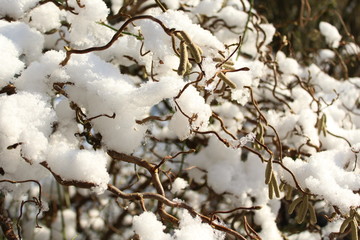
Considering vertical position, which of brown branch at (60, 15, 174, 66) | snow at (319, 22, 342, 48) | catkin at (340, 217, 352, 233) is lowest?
snow at (319, 22, 342, 48)

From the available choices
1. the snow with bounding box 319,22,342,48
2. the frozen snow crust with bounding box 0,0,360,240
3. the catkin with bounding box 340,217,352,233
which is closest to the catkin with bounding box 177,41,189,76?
the frozen snow crust with bounding box 0,0,360,240

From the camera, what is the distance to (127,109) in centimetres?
92

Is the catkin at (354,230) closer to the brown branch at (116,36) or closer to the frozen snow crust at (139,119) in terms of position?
the frozen snow crust at (139,119)

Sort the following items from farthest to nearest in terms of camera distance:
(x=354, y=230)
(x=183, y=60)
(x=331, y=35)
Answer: (x=331, y=35)
(x=354, y=230)
(x=183, y=60)

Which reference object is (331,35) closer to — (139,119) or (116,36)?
(139,119)

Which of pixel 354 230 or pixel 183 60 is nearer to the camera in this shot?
pixel 183 60

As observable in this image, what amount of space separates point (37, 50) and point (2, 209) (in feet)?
Result: 1.19

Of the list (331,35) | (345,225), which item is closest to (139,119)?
(345,225)

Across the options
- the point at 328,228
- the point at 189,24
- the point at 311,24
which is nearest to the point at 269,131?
the point at 328,228

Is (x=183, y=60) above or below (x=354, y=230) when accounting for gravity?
above

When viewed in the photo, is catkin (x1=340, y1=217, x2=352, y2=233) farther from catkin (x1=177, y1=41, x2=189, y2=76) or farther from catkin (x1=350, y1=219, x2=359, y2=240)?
catkin (x1=177, y1=41, x2=189, y2=76)

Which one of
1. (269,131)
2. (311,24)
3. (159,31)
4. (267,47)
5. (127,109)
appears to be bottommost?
(311,24)

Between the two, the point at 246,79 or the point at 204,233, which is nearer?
the point at 204,233

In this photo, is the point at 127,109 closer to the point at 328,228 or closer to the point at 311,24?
the point at 328,228
